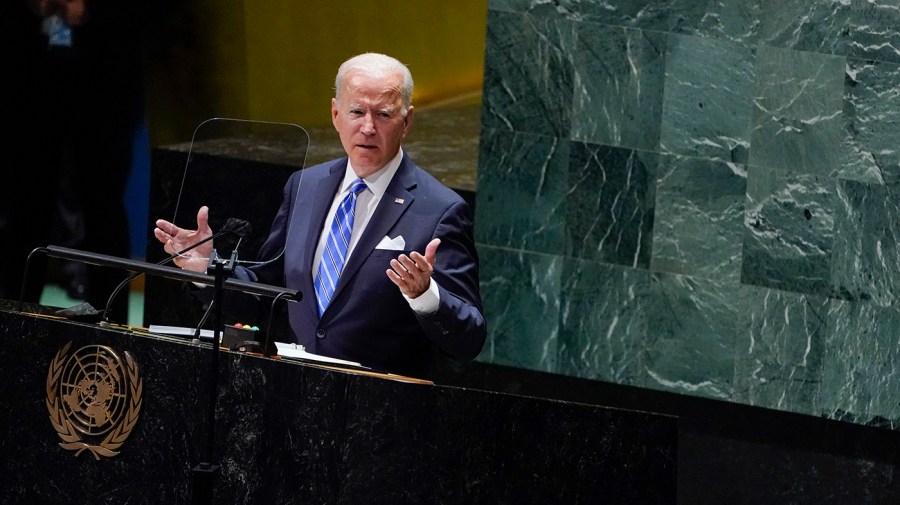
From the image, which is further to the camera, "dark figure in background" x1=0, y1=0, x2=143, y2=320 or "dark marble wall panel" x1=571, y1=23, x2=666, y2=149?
"dark figure in background" x1=0, y1=0, x2=143, y2=320

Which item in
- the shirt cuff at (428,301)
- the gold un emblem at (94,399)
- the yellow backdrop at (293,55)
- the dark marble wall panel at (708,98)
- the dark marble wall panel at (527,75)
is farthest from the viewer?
the yellow backdrop at (293,55)

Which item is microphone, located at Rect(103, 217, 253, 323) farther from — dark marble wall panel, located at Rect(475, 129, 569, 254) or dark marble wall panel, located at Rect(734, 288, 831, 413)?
dark marble wall panel, located at Rect(734, 288, 831, 413)

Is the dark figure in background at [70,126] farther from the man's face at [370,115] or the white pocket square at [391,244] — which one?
the white pocket square at [391,244]

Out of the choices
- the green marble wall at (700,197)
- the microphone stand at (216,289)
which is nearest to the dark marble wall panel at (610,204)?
the green marble wall at (700,197)

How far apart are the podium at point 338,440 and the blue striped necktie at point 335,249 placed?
0.82 m

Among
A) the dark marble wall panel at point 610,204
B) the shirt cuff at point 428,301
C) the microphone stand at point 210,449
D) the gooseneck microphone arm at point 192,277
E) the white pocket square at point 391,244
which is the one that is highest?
the dark marble wall panel at point 610,204

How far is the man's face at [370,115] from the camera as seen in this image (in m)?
3.92

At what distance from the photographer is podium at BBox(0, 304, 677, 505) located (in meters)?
2.97

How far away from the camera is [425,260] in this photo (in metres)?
3.35

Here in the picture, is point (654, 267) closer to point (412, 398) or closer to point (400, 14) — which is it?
point (400, 14)

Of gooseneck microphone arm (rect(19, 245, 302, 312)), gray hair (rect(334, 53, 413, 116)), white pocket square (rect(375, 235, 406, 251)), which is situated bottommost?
gooseneck microphone arm (rect(19, 245, 302, 312))

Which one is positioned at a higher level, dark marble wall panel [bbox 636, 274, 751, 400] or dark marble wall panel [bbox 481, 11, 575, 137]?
dark marble wall panel [bbox 481, 11, 575, 137]

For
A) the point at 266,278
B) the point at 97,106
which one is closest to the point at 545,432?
the point at 266,278

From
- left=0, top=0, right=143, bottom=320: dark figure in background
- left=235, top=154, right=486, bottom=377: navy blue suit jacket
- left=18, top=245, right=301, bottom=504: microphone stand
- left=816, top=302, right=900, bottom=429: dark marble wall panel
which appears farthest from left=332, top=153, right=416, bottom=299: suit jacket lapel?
left=0, top=0, right=143, bottom=320: dark figure in background
